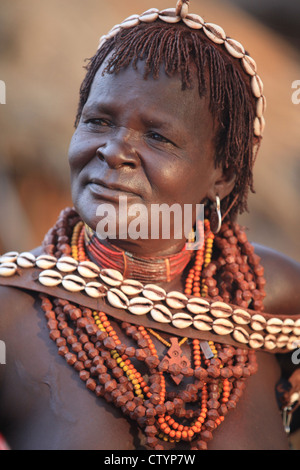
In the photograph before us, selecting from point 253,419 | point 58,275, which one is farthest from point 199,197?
point 253,419

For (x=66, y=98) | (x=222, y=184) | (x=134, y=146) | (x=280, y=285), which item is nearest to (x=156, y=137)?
(x=134, y=146)

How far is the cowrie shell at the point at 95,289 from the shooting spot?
174 centimetres

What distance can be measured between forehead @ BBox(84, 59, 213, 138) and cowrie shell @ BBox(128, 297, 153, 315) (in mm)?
580

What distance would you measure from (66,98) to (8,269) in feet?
→ 9.04

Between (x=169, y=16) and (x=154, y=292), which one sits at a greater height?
(x=169, y=16)

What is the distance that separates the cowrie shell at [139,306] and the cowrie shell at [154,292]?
0.05 feet

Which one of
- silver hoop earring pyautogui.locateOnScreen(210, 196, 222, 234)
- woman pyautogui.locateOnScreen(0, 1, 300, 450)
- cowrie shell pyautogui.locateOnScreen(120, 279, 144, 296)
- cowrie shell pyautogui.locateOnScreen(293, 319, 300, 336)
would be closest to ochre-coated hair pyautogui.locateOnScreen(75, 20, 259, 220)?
woman pyautogui.locateOnScreen(0, 1, 300, 450)

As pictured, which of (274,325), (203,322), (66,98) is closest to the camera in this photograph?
(203,322)

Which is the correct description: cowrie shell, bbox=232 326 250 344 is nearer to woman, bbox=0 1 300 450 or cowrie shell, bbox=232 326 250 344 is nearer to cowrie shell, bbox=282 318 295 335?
woman, bbox=0 1 300 450

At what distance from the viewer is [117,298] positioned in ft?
5.78

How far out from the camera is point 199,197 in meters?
1.86

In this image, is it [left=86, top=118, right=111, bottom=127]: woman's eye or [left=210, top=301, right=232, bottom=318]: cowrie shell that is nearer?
[left=86, top=118, right=111, bottom=127]: woman's eye

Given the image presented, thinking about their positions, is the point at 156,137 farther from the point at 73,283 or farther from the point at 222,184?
the point at 73,283

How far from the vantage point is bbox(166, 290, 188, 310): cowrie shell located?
1.82 meters
